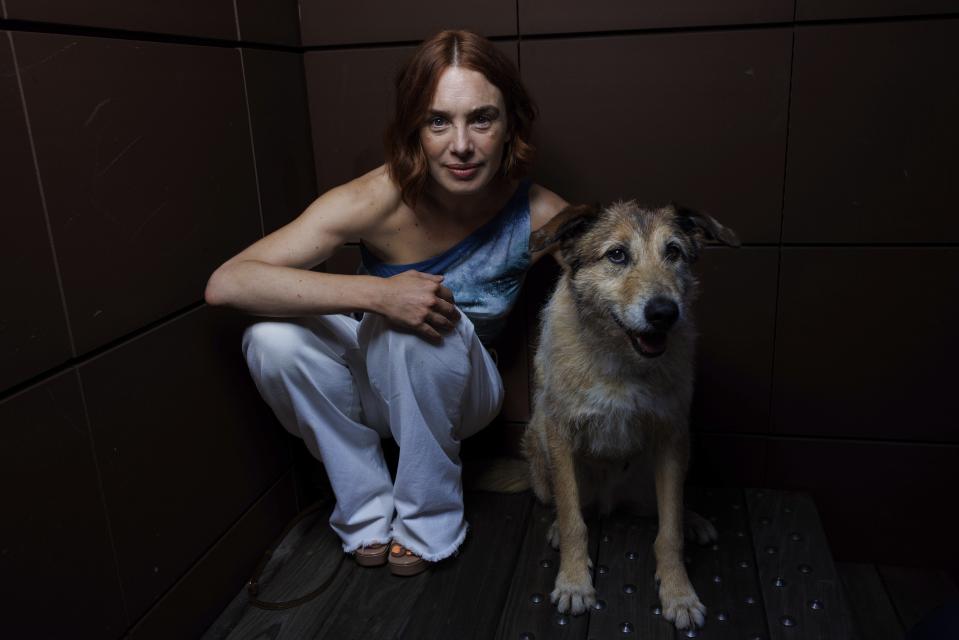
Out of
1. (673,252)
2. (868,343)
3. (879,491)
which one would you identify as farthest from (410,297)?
(879,491)

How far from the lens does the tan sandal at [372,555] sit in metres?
2.23

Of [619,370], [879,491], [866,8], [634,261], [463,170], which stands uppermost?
[866,8]

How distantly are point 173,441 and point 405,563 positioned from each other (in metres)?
0.78

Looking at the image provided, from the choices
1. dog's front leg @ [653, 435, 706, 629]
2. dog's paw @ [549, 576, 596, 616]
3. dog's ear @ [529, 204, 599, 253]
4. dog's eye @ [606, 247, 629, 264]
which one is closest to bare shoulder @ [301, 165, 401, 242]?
dog's ear @ [529, 204, 599, 253]

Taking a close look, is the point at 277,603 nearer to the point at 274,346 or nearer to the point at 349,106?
the point at 274,346

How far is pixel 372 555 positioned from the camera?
7.30 ft

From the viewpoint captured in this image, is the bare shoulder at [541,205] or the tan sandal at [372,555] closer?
the tan sandal at [372,555]

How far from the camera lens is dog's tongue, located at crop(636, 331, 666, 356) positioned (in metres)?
1.87

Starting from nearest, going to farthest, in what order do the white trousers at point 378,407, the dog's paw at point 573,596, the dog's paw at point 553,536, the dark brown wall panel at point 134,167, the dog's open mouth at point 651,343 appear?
1. the dark brown wall panel at point 134,167
2. the dog's open mouth at point 651,343
3. the dog's paw at point 573,596
4. the white trousers at point 378,407
5. the dog's paw at point 553,536

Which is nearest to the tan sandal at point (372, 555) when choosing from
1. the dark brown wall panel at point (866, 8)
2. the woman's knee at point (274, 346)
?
the woman's knee at point (274, 346)

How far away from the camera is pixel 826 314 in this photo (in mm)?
2561

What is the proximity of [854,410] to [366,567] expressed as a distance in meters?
1.86

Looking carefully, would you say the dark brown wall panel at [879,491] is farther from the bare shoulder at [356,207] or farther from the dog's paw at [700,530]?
the bare shoulder at [356,207]

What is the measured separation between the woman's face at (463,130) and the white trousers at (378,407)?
0.44 metres
